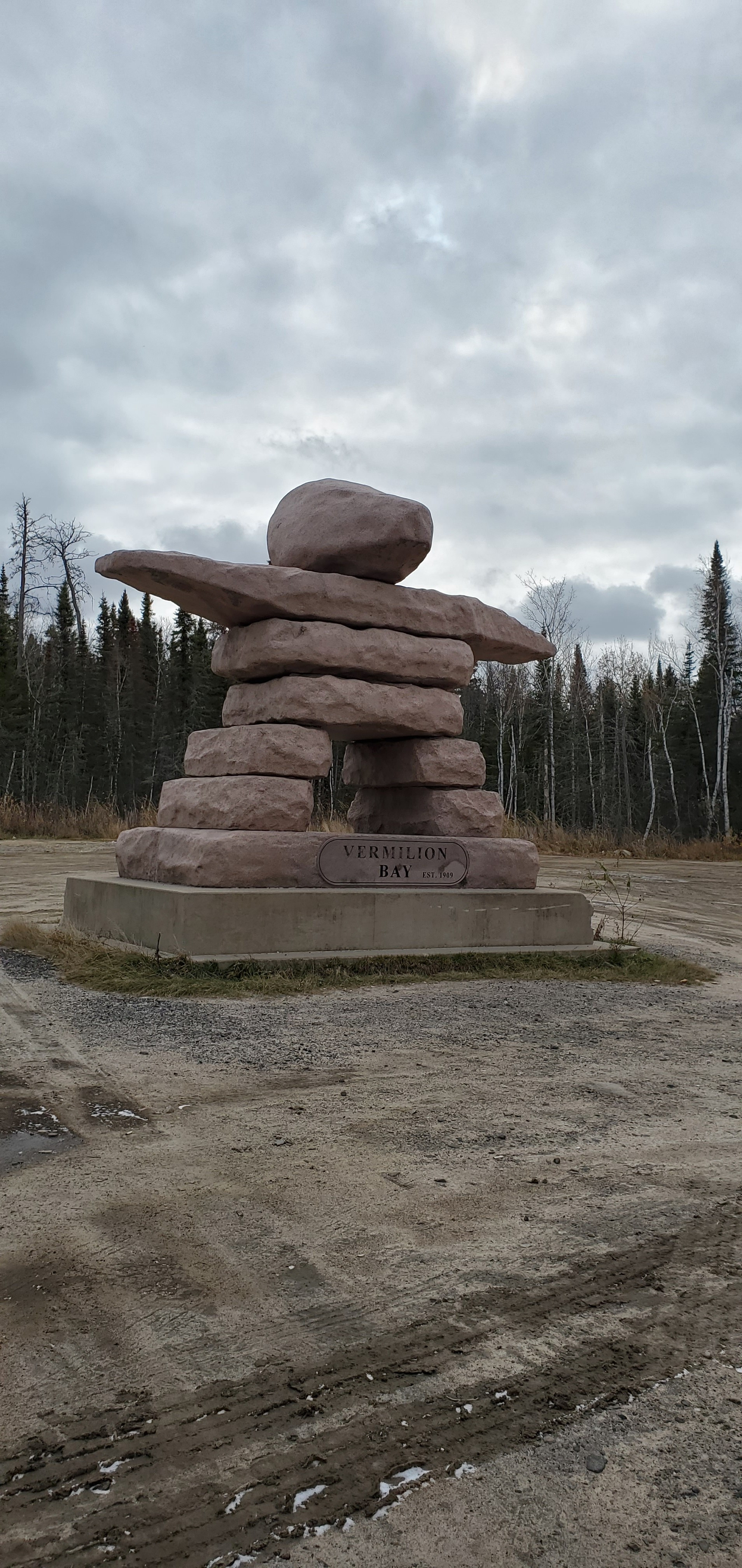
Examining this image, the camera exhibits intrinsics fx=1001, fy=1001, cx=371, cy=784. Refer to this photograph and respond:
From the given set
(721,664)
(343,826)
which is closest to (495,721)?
(721,664)

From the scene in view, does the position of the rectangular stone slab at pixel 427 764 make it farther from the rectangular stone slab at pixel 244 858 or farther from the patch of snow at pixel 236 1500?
the patch of snow at pixel 236 1500

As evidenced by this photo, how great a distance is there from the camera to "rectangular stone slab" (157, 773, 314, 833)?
6.34 meters

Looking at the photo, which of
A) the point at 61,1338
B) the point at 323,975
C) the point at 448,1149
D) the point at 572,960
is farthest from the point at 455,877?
the point at 61,1338

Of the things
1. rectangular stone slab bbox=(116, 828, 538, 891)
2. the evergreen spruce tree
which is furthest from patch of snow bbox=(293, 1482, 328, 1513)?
the evergreen spruce tree

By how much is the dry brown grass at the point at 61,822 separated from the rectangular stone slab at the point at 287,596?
9.85 metres

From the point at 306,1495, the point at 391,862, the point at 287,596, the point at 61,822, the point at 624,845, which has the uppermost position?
the point at 287,596

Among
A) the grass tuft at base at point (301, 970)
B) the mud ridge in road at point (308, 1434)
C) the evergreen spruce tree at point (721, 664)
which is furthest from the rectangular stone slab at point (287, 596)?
the evergreen spruce tree at point (721, 664)

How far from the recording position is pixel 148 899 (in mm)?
6074

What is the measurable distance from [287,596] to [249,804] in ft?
4.55

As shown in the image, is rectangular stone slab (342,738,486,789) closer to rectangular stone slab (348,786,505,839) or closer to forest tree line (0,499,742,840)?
rectangular stone slab (348,786,505,839)

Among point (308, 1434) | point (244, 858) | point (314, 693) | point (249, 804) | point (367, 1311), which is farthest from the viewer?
point (314, 693)

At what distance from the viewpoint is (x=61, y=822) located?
58.5 ft

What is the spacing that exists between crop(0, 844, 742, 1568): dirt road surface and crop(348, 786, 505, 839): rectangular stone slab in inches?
134

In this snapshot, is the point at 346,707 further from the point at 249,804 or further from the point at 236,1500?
the point at 236,1500
